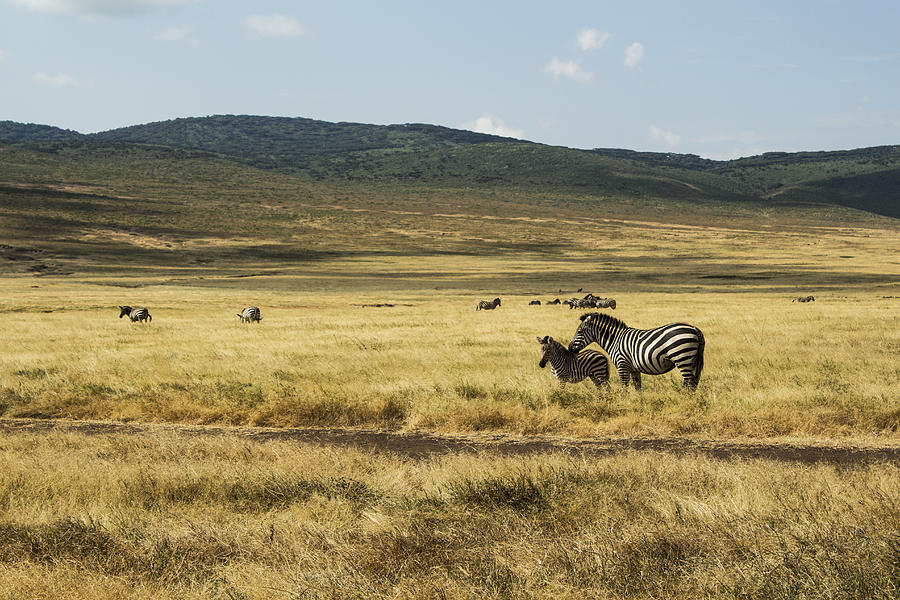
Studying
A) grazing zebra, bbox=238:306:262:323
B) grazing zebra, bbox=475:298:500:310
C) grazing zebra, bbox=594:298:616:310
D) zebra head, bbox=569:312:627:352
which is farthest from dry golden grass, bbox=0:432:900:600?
grazing zebra, bbox=475:298:500:310

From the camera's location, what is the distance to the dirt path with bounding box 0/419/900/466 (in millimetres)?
9695

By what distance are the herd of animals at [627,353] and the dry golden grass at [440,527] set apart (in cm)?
475

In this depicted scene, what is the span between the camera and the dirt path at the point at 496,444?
9.70 m

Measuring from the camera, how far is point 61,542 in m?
6.22

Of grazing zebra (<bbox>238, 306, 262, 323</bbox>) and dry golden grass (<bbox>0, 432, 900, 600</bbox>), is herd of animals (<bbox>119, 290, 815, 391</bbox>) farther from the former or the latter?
→ grazing zebra (<bbox>238, 306, 262, 323</bbox>)

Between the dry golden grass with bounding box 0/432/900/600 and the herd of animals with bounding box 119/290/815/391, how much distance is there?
187 inches

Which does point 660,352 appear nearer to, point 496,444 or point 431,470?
point 496,444

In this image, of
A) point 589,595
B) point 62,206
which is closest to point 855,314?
point 589,595

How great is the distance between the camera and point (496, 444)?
423 inches

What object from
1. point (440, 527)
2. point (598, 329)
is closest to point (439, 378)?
point (598, 329)

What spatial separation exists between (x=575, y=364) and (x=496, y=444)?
171 inches

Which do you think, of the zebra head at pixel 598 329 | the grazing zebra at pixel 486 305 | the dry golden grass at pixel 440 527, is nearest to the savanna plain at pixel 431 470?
the dry golden grass at pixel 440 527

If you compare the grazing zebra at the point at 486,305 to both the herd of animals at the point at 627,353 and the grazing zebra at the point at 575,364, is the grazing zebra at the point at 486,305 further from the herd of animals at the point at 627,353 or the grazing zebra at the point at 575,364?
the grazing zebra at the point at 575,364

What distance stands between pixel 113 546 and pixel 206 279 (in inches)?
2767
